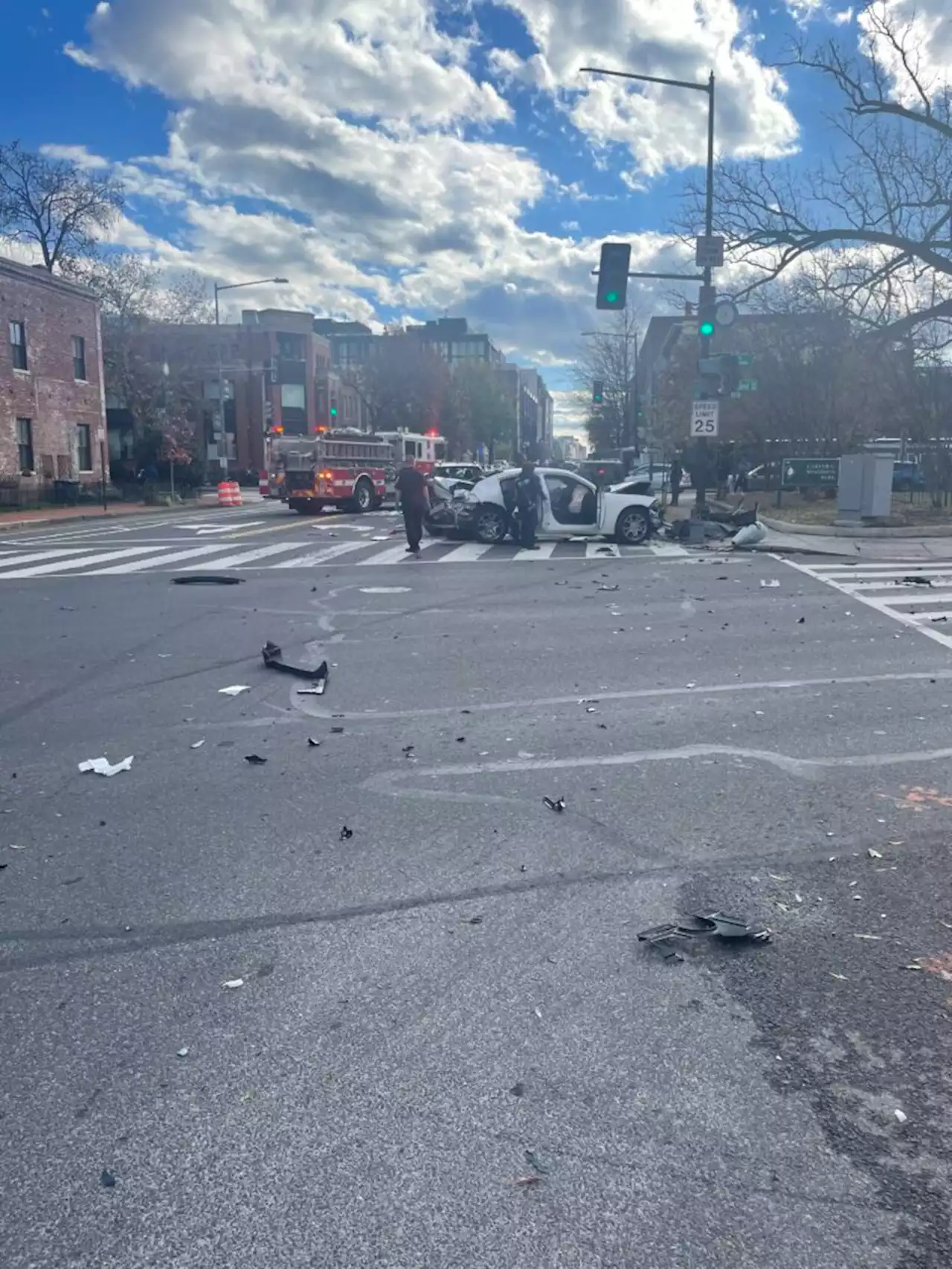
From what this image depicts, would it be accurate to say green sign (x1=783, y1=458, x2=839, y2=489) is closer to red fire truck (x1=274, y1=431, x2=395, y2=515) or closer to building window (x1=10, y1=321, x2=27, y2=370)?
red fire truck (x1=274, y1=431, x2=395, y2=515)

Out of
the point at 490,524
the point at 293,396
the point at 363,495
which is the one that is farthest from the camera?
the point at 293,396

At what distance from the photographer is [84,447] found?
147 ft

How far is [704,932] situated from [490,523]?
17.8 m

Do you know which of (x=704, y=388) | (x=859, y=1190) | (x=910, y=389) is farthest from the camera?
(x=910, y=389)

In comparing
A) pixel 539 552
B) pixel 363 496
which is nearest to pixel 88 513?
pixel 363 496

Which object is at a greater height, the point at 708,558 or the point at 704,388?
the point at 704,388

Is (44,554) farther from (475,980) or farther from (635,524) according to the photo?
(475,980)

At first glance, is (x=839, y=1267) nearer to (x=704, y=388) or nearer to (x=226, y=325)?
(x=704, y=388)

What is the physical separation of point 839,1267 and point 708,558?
1706 cm

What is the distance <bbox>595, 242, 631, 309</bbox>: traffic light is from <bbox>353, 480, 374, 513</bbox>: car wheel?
15594 mm

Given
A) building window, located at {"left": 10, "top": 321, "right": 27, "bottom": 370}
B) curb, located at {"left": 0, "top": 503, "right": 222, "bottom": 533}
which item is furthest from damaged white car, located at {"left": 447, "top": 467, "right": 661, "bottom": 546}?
building window, located at {"left": 10, "top": 321, "right": 27, "bottom": 370}

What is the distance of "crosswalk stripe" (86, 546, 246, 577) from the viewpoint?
1775cm

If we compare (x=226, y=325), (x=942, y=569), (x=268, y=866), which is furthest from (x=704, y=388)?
(x=226, y=325)

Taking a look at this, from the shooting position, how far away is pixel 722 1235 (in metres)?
2.65
